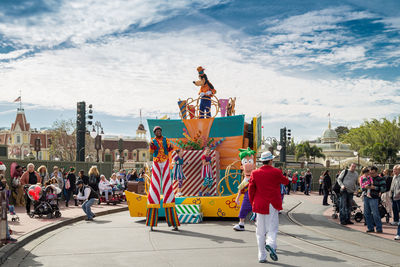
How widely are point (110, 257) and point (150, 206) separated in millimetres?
3141

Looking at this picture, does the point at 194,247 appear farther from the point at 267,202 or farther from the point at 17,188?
the point at 17,188

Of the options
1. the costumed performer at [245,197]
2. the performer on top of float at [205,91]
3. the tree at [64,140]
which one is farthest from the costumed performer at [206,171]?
the tree at [64,140]

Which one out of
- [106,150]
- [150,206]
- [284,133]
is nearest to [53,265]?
[150,206]

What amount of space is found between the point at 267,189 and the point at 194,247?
1.98 meters

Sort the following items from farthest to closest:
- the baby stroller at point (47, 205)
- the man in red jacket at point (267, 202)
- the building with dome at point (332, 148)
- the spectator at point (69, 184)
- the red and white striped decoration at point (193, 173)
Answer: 1. the building with dome at point (332, 148)
2. the spectator at point (69, 184)
3. the red and white striped decoration at point (193, 173)
4. the baby stroller at point (47, 205)
5. the man in red jacket at point (267, 202)

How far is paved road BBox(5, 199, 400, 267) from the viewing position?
7.08m

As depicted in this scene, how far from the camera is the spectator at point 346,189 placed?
39.0 feet

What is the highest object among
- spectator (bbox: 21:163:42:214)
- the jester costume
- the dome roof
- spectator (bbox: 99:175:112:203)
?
the dome roof

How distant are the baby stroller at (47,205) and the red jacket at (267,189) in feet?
25.3

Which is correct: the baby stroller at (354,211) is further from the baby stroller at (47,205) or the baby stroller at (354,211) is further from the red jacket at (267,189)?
the baby stroller at (47,205)

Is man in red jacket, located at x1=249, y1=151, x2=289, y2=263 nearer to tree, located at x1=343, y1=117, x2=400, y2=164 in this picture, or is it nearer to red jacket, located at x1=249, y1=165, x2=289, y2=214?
red jacket, located at x1=249, y1=165, x2=289, y2=214

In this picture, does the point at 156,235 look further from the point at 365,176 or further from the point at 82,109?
the point at 82,109

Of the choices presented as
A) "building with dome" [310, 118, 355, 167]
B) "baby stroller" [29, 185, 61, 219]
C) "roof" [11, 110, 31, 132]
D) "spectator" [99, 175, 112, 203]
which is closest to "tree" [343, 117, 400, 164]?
"building with dome" [310, 118, 355, 167]

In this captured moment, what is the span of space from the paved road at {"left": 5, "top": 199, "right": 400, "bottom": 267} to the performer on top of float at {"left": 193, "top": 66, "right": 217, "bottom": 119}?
4918 millimetres
